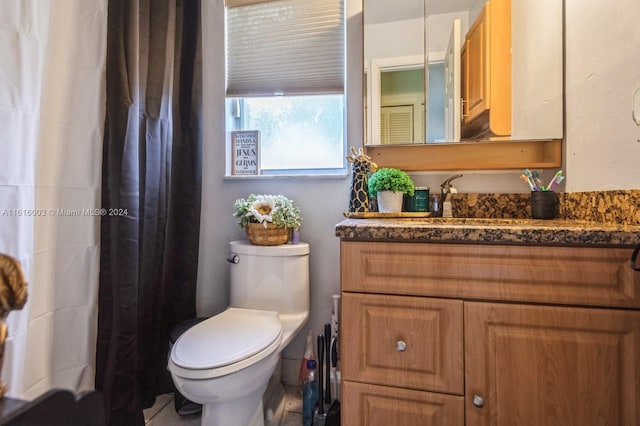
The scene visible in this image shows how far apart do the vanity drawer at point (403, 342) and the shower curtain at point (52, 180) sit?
97 cm

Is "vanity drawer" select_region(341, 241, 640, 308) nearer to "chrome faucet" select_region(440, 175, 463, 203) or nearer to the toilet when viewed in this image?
the toilet

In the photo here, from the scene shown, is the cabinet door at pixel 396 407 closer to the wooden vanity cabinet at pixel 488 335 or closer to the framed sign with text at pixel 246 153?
the wooden vanity cabinet at pixel 488 335

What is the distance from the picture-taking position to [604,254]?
0.75 meters

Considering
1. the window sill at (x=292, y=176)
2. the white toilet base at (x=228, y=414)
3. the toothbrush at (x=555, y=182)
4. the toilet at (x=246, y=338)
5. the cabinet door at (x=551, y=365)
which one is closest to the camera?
the cabinet door at (x=551, y=365)

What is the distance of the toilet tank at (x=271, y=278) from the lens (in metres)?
1.40

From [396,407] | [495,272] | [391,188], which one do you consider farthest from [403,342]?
[391,188]

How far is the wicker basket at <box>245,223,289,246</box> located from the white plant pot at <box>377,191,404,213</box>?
1.58 feet

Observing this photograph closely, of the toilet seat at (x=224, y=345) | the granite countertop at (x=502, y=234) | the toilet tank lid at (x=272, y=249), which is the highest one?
the granite countertop at (x=502, y=234)

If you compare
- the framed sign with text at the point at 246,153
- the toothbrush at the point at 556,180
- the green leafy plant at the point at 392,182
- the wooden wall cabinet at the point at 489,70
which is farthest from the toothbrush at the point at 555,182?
the framed sign with text at the point at 246,153

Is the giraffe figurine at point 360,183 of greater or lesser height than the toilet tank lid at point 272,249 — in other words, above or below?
above

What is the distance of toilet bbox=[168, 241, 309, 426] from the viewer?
965 millimetres

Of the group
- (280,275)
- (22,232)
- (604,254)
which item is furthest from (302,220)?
(604,254)

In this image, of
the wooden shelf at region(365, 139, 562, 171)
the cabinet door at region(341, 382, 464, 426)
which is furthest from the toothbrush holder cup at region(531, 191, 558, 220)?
the cabinet door at region(341, 382, 464, 426)

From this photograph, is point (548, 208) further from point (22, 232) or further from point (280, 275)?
point (22, 232)
